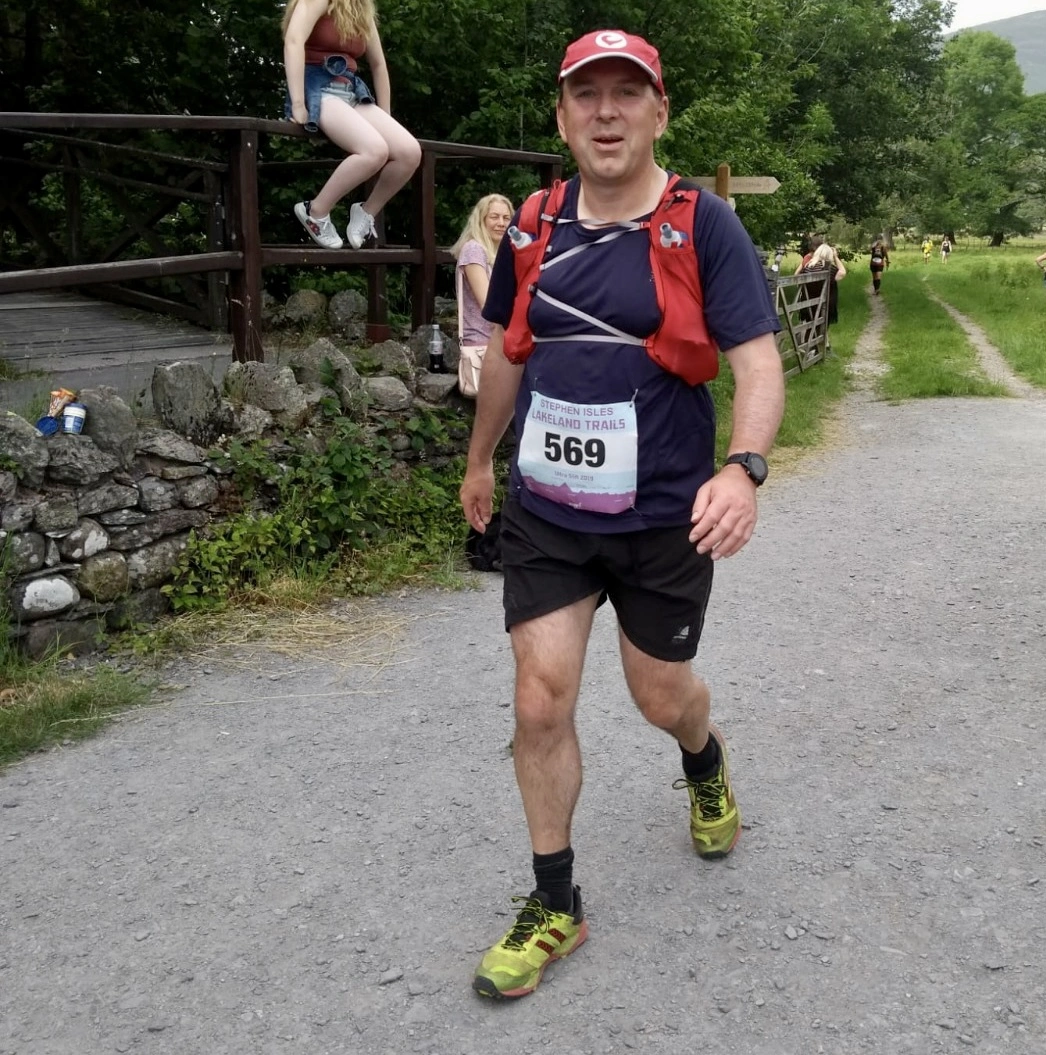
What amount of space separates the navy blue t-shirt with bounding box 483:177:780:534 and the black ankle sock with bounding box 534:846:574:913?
0.82 meters

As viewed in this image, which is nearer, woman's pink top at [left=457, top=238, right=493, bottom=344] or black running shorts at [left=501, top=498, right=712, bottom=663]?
black running shorts at [left=501, top=498, right=712, bottom=663]

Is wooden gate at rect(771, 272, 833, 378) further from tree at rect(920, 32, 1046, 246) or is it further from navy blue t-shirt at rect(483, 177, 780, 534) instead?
tree at rect(920, 32, 1046, 246)

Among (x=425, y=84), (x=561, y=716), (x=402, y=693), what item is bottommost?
(x=402, y=693)

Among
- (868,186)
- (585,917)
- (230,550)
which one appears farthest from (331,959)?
(868,186)

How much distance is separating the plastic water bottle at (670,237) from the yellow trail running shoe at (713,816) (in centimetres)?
141

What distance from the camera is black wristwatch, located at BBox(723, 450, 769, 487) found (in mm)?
2674

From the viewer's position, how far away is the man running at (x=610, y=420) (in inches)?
108

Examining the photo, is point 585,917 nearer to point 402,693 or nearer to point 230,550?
point 402,693

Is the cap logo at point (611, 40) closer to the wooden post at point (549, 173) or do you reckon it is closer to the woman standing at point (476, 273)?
the woman standing at point (476, 273)

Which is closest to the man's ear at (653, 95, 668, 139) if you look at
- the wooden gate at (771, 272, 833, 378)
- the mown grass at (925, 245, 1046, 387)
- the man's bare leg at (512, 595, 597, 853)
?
the man's bare leg at (512, 595, 597, 853)

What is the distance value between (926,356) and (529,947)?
16.5 metres

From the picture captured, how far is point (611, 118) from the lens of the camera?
2787 millimetres

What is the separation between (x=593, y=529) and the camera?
114 inches

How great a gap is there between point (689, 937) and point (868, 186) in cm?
3127
